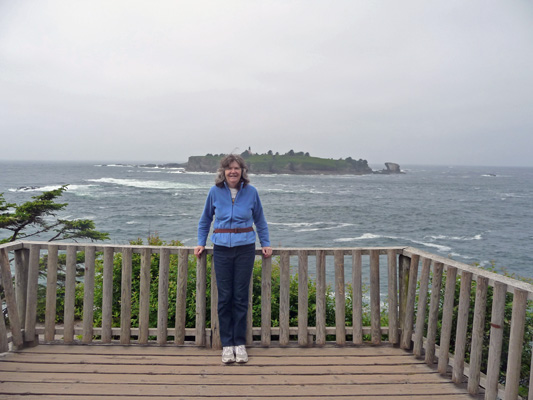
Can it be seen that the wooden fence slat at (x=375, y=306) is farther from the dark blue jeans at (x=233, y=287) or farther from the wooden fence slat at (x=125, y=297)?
the wooden fence slat at (x=125, y=297)

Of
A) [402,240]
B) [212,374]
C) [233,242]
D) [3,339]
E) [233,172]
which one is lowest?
[402,240]

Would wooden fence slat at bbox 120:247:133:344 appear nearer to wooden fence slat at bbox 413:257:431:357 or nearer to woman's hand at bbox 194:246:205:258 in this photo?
woman's hand at bbox 194:246:205:258

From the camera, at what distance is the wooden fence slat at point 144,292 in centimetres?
452

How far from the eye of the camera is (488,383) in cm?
346

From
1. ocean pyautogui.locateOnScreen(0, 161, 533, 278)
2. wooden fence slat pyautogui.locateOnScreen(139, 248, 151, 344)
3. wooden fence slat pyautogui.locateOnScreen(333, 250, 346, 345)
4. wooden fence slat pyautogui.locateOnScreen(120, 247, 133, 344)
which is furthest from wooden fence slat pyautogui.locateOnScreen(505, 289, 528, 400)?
ocean pyautogui.locateOnScreen(0, 161, 533, 278)

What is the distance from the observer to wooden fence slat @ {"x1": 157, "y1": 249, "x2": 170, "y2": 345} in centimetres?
452

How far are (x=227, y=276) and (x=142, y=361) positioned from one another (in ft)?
3.97

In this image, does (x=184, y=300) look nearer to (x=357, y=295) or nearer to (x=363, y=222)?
(x=357, y=295)

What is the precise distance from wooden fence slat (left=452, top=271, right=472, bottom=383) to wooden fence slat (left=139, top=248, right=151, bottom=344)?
10.5 ft

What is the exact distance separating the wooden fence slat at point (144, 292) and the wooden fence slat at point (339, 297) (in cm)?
209

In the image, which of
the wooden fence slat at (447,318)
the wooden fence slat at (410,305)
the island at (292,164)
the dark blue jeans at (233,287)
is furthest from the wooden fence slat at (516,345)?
the island at (292,164)

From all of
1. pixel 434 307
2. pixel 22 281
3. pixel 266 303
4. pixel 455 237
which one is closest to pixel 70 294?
pixel 22 281

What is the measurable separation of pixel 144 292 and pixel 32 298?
1.27 metres

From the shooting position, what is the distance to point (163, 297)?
456cm
